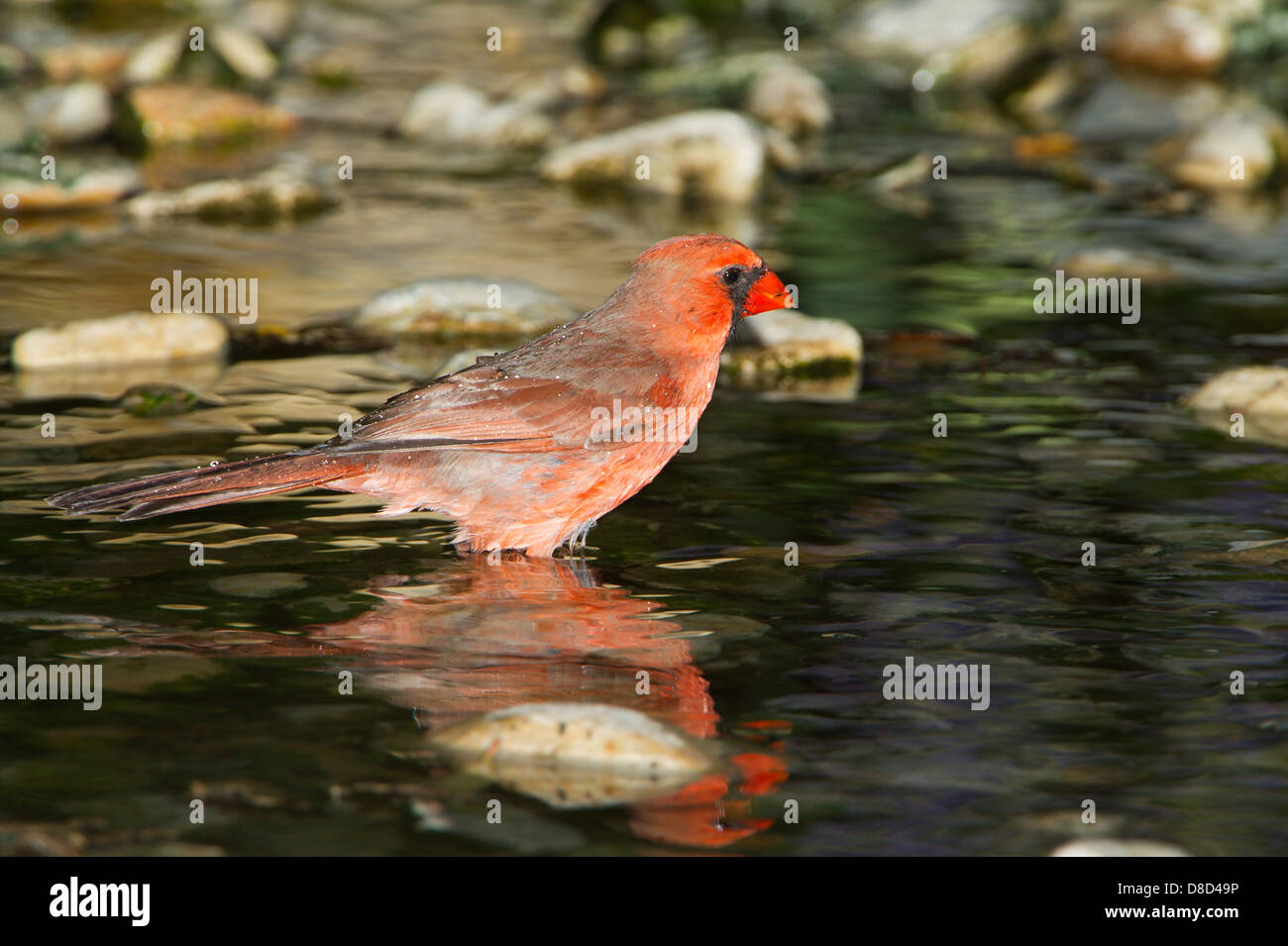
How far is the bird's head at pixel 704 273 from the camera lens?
5.84 m

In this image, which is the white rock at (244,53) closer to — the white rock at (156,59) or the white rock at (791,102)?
the white rock at (156,59)

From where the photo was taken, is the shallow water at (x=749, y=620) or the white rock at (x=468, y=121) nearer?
the shallow water at (x=749, y=620)

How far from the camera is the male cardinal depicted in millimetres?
5492

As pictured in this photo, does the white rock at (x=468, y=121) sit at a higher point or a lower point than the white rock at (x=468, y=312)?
higher

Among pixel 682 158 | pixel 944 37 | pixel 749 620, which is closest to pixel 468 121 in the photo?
pixel 682 158

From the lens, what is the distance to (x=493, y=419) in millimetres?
5621

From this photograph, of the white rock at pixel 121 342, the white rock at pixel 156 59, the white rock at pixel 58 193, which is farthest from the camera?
the white rock at pixel 156 59

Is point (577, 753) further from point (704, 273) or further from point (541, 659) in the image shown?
point (704, 273)

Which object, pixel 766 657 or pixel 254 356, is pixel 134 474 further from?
pixel 766 657

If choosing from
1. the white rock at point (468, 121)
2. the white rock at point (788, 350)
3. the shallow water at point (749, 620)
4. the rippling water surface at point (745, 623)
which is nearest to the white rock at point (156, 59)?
the white rock at point (468, 121)

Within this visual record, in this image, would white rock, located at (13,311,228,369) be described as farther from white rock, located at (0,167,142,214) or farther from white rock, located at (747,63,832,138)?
white rock, located at (747,63,832,138)

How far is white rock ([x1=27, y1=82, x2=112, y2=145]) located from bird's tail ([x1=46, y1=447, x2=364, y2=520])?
30.0 feet

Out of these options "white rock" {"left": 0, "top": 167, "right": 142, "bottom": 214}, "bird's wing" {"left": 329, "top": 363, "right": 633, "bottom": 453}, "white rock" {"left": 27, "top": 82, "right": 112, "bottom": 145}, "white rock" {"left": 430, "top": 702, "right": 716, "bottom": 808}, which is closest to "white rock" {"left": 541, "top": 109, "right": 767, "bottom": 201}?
"white rock" {"left": 0, "top": 167, "right": 142, "bottom": 214}
